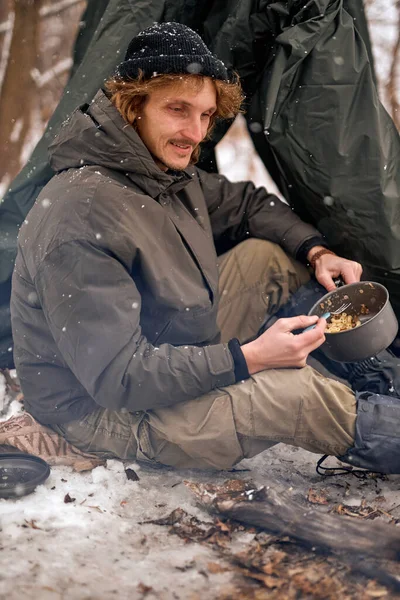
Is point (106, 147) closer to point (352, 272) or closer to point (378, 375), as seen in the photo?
point (352, 272)

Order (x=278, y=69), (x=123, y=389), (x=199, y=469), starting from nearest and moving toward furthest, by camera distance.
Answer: (x=123, y=389) → (x=199, y=469) → (x=278, y=69)

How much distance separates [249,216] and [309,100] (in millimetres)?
566

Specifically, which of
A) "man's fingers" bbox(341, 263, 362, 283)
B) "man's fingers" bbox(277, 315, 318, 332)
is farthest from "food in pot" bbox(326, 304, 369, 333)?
"man's fingers" bbox(277, 315, 318, 332)

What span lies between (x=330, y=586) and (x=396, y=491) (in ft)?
Answer: 2.14

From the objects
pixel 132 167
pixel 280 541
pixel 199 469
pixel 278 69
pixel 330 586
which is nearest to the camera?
pixel 330 586

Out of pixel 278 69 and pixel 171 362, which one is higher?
pixel 278 69

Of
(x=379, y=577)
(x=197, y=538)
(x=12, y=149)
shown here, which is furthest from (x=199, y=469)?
(x=12, y=149)

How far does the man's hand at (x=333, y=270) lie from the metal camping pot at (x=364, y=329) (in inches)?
4.4

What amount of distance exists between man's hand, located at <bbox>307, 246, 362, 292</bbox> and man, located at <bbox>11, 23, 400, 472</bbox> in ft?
1.74

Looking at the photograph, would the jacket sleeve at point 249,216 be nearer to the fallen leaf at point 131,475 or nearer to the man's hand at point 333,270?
the man's hand at point 333,270

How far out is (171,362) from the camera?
222cm

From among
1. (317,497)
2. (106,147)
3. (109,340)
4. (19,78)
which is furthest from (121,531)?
(19,78)

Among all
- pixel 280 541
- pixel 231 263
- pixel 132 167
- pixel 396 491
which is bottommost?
pixel 396 491

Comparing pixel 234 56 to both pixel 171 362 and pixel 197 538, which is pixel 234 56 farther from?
pixel 197 538
